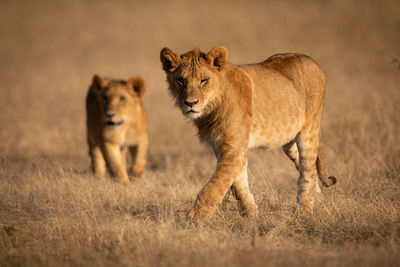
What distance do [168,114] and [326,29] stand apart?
17076 millimetres

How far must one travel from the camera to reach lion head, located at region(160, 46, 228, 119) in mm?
4500

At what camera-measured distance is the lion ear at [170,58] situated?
476cm

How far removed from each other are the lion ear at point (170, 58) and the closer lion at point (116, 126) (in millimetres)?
2518

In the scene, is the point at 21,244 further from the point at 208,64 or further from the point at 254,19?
the point at 254,19

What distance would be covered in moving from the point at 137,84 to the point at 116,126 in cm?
84

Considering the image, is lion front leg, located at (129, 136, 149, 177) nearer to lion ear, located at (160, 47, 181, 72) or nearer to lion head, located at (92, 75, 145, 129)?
lion head, located at (92, 75, 145, 129)

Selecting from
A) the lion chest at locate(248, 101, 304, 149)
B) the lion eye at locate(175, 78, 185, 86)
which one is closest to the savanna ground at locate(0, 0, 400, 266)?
the lion chest at locate(248, 101, 304, 149)

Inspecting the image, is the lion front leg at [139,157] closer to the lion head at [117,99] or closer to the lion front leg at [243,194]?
the lion head at [117,99]

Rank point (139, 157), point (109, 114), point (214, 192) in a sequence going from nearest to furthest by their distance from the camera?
point (214, 192)
point (109, 114)
point (139, 157)

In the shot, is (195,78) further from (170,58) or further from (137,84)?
(137,84)

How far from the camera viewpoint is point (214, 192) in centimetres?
437

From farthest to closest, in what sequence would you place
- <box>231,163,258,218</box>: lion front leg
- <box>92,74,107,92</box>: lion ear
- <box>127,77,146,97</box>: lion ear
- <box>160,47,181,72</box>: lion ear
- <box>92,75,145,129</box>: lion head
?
<box>127,77,146,97</box>: lion ear, <box>92,74,107,92</box>: lion ear, <box>92,75,145,129</box>: lion head, <box>231,163,258,218</box>: lion front leg, <box>160,47,181,72</box>: lion ear

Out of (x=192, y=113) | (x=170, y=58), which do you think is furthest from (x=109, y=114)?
(x=192, y=113)

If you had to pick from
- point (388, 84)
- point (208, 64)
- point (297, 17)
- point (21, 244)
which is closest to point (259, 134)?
point (208, 64)
